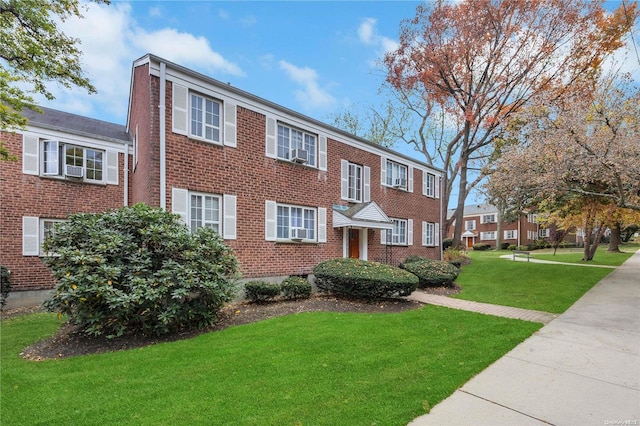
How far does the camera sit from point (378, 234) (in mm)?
14844

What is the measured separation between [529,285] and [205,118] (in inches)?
487

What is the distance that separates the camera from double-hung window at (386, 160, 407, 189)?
15.9 m

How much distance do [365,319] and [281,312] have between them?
210 centimetres

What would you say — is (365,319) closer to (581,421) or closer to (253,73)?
(581,421)

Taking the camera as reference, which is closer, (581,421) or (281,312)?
(581,421)

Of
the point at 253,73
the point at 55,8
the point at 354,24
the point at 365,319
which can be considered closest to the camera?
the point at 365,319

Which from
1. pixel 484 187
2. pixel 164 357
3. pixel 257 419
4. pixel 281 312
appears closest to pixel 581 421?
pixel 257 419

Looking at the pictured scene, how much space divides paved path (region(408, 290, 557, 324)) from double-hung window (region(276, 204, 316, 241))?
4218 mm

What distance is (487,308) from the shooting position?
28.6 ft

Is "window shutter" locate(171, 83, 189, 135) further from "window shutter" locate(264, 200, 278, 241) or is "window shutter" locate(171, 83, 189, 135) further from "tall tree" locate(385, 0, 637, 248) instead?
"tall tree" locate(385, 0, 637, 248)

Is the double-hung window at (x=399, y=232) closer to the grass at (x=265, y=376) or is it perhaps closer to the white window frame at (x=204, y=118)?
the grass at (x=265, y=376)

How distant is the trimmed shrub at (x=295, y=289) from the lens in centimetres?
964

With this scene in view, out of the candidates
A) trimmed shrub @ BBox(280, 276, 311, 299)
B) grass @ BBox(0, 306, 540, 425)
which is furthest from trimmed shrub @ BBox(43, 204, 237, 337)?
trimmed shrub @ BBox(280, 276, 311, 299)

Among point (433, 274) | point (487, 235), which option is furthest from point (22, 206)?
point (487, 235)
